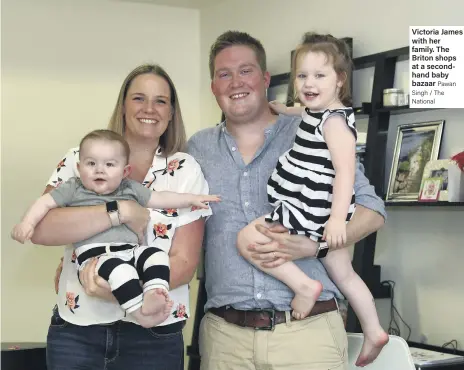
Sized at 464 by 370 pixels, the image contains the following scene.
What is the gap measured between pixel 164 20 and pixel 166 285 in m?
4.00

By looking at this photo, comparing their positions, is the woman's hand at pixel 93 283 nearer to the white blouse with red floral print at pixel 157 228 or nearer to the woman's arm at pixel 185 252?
the white blouse with red floral print at pixel 157 228

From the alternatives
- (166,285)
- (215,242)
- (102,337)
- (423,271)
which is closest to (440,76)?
(215,242)

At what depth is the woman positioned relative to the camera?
2.20 meters

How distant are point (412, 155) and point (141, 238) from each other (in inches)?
81.1

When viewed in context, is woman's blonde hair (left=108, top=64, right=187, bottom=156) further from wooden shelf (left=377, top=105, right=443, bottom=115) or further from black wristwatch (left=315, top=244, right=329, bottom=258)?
wooden shelf (left=377, top=105, right=443, bottom=115)

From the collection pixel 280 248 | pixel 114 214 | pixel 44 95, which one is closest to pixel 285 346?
pixel 280 248

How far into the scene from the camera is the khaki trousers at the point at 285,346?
2230mm

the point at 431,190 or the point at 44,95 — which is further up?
the point at 44,95

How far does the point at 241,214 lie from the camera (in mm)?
2383

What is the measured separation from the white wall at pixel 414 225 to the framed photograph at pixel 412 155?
5 cm

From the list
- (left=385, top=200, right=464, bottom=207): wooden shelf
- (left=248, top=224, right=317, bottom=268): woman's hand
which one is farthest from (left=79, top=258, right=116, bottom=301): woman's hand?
(left=385, top=200, right=464, bottom=207): wooden shelf

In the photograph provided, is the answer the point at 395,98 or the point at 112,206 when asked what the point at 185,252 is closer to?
the point at 112,206

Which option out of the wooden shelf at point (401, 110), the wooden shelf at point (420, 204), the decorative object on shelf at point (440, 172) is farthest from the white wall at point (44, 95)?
the decorative object on shelf at point (440, 172)

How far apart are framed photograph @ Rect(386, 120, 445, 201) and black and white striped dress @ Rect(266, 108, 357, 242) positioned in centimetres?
168
